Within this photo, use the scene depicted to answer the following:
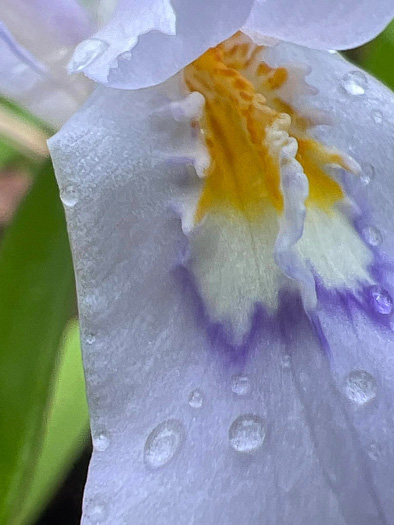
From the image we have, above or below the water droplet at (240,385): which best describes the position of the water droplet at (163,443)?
below

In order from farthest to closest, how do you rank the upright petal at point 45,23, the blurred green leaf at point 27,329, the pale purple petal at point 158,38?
the blurred green leaf at point 27,329 < the upright petal at point 45,23 < the pale purple petal at point 158,38

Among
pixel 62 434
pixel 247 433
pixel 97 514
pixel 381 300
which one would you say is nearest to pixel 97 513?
pixel 97 514

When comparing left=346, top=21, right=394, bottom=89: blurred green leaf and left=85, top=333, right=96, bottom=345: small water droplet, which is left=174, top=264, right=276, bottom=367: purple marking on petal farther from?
left=346, top=21, right=394, bottom=89: blurred green leaf

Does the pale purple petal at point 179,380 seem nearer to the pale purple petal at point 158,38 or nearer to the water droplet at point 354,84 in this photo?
the pale purple petal at point 158,38

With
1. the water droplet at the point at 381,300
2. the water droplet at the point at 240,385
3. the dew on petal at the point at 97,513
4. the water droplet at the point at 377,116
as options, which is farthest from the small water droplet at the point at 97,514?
the water droplet at the point at 377,116

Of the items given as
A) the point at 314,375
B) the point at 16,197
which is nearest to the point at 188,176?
the point at 314,375

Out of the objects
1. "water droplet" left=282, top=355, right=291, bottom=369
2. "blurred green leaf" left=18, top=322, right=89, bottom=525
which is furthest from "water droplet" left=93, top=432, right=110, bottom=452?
"blurred green leaf" left=18, top=322, right=89, bottom=525
